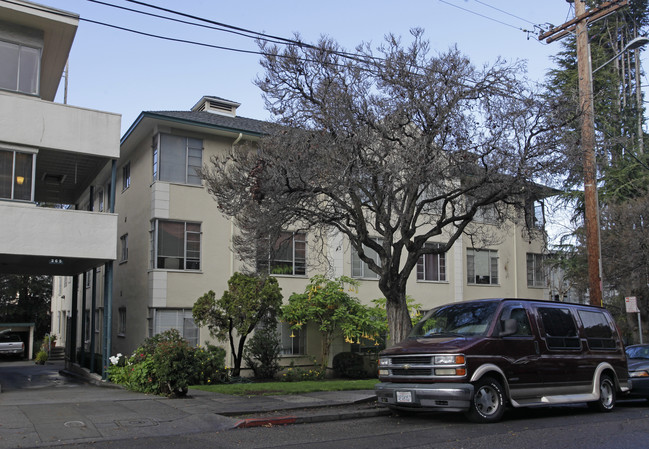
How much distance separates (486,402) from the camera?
933 cm

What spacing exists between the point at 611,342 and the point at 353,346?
1256 centimetres

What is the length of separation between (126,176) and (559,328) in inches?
717

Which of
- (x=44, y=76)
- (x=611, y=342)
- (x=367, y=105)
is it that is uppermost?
(x=44, y=76)

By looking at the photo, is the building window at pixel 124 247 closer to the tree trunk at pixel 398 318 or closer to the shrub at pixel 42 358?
the shrub at pixel 42 358

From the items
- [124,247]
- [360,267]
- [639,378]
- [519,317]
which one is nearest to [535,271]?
→ [360,267]

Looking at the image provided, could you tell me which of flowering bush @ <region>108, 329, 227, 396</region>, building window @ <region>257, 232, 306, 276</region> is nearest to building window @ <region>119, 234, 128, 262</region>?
building window @ <region>257, 232, 306, 276</region>

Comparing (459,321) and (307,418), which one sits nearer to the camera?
(307,418)

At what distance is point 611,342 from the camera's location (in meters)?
11.8

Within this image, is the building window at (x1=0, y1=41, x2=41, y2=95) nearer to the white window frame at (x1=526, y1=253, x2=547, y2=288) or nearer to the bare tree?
the bare tree

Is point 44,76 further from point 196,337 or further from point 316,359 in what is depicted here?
point 316,359

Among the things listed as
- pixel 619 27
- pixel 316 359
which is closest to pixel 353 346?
pixel 316 359

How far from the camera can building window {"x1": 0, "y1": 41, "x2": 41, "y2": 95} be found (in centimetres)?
1579

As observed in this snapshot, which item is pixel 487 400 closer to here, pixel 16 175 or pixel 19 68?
pixel 16 175

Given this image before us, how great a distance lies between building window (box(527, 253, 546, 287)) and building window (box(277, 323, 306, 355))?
1305 cm
